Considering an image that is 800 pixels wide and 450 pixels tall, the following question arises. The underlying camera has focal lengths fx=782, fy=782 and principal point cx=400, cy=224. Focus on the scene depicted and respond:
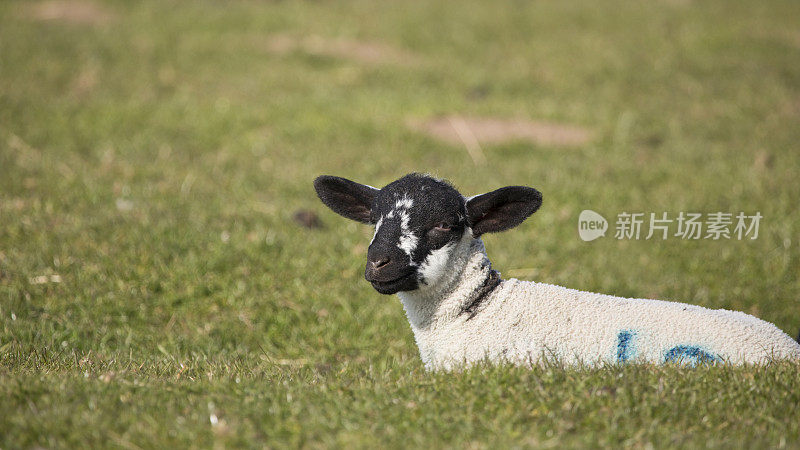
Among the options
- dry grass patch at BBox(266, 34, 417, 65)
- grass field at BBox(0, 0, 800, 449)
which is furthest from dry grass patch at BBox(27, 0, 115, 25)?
dry grass patch at BBox(266, 34, 417, 65)

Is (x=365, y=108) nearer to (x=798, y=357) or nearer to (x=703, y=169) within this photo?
(x=703, y=169)

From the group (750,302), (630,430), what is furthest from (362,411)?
(750,302)

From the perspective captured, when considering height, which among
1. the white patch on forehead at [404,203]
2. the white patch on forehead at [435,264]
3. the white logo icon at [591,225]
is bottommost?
the white logo icon at [591,225]

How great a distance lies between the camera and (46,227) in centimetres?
751

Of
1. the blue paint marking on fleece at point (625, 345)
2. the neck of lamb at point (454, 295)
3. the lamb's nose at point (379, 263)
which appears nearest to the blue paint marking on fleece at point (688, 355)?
the blue paint marking on fleece at point (625, 345)

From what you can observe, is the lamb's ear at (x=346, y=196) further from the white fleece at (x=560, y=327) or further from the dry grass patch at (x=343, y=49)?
the dry grass patch at (x=343, y=49)

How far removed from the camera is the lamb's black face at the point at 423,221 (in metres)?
4.67

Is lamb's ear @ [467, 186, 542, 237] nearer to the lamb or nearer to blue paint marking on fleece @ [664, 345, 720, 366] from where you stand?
the lamb

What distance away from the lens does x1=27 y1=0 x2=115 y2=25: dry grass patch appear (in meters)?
16.2

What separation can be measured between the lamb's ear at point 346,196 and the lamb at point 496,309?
10mm

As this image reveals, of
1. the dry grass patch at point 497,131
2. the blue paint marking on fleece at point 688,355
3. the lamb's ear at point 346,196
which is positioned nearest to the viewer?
the blue paint marking on fleece at point 688,355

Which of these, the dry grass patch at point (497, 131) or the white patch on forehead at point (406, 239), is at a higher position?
the white patch on forehead at point (406, 239)

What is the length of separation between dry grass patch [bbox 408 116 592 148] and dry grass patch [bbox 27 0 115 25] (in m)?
8.26

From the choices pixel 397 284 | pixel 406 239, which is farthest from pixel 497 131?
pixel 397 284
